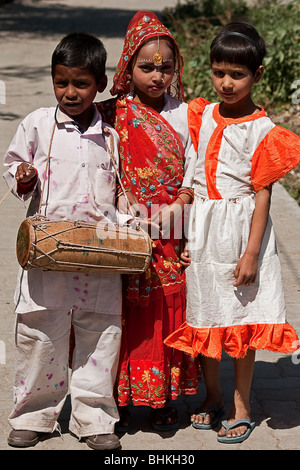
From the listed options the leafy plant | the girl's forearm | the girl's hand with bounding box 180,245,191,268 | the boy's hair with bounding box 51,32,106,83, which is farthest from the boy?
the leafy plant

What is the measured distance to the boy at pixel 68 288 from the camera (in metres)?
3.49

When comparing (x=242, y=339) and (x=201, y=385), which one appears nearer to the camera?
(x=242, y=339)

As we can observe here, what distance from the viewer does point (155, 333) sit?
A: 3.75m

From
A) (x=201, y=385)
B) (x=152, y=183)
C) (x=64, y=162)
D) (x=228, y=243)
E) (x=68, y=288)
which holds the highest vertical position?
(x=64, y=162)

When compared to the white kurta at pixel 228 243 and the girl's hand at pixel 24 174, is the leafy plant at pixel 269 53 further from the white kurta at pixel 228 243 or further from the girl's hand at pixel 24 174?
the girl's hand at pixel 24 174

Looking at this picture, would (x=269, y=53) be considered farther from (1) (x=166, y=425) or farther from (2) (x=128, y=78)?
(1) (x=166, y=425)

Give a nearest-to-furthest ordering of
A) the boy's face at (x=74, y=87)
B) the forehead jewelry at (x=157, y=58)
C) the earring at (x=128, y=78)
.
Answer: the boy's face at (x=74, y=87)
the forehead jewelry at (x=157, y=58)
the earring at (x=128, y=78)

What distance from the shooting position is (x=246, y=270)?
354 cm

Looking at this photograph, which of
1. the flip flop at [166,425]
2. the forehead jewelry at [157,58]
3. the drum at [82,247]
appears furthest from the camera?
the flip flop at [166,425]

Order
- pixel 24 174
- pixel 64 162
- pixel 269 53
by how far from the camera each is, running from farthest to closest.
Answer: pixel 269 53
pixel 64 162
pixel 24 174

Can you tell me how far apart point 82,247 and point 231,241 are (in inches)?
25.3

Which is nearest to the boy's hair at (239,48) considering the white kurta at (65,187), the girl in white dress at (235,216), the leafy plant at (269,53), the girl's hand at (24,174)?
the girl in white dress at (235,216)

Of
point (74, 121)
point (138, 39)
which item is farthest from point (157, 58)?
point (74, 121)

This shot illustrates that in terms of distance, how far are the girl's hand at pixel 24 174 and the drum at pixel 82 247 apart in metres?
0.16
